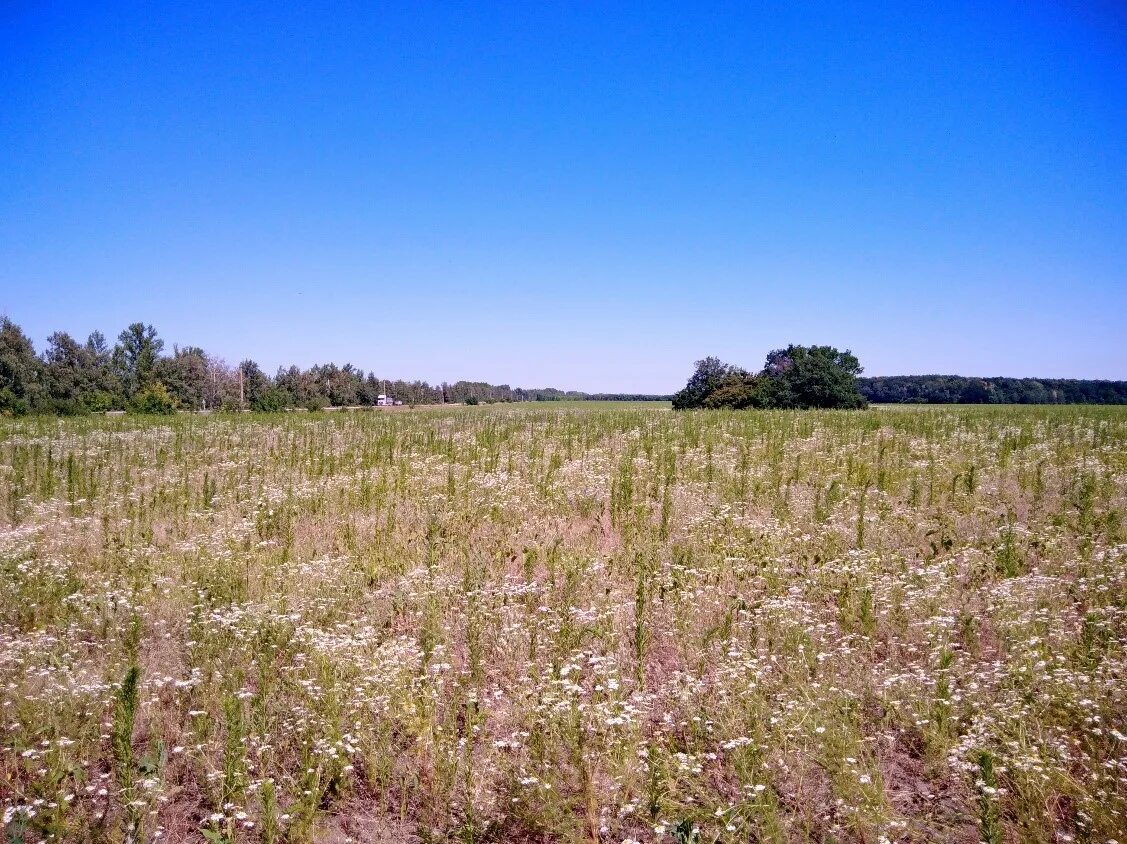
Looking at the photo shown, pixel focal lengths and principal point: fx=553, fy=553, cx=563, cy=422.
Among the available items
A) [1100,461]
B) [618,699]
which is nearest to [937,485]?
[1100,461]

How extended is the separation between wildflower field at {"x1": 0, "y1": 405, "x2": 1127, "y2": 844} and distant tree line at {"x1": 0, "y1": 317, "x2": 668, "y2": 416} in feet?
156

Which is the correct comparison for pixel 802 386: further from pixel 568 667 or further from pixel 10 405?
pixel 10 405

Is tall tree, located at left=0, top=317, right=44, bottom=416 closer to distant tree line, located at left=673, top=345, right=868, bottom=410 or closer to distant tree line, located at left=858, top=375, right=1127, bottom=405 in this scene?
distant tree line, located at left=673, top=345, right=868, bottom=410

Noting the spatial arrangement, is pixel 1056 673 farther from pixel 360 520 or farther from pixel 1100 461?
pixel 1100 461

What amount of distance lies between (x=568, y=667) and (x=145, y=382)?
88925 mm

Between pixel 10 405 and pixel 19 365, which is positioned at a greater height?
pixel 19 365

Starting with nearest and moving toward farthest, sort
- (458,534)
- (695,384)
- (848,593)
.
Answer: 1. (848,593)
2. (458,534)
3. (695,384)

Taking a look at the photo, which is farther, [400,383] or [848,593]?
[400,383]

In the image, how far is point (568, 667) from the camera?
3.96 metres

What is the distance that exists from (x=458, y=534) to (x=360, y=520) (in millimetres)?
1633

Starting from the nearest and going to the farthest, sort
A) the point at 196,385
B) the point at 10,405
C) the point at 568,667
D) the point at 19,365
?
the point at 568,667 → the point at 10,405 → the point at 19,365 → the point at 196,385

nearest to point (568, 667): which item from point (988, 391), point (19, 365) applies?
point (19, 365)

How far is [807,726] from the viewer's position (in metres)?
3.70

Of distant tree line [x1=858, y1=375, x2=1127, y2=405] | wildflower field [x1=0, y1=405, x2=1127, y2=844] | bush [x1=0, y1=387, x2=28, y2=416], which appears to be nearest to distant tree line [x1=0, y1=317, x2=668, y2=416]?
bush [x1=0, y1=387, x2=28, y2=416]
